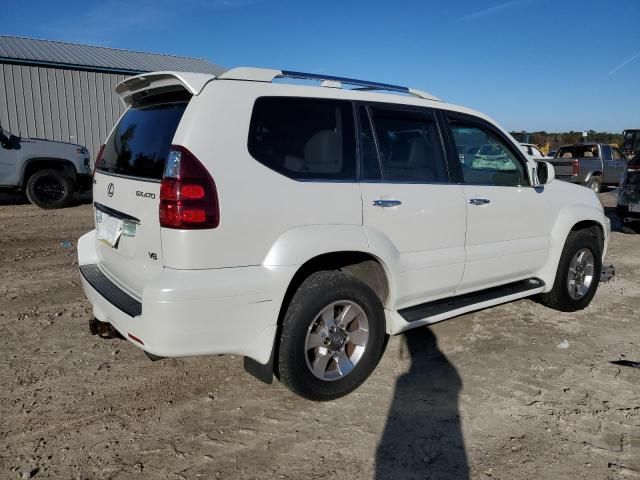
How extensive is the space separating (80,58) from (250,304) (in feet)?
61.8

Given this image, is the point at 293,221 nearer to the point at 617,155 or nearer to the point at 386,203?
the point at 386,203

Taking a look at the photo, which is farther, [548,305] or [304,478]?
[548,305]

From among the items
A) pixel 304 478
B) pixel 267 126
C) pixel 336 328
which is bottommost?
pixel 304 478

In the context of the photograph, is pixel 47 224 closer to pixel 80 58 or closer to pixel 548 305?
pixel 548 305

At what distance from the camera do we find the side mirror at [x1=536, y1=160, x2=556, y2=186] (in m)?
4.35

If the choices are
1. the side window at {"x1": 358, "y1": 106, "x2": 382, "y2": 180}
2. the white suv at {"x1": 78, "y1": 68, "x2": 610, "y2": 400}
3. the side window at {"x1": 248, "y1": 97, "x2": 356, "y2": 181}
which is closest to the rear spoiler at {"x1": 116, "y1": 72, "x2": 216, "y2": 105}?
the white suv at {"x1": 78, "y1": 68, "x2": 610, "y2": 400}

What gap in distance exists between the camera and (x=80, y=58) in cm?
1827

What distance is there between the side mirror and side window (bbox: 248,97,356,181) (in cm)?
201

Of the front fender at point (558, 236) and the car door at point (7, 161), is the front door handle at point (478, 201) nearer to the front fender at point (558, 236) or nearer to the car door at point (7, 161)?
the front fender at point (558, 236)

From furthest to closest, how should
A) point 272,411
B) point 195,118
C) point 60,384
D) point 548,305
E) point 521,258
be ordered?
→ 1. point 548,305
2. point 521,258
3. point 60,384
4. point 272,411
5. point 195,118

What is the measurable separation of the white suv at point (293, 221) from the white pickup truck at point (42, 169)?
8224 millimetres

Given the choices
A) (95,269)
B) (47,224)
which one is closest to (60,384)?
(95,269)

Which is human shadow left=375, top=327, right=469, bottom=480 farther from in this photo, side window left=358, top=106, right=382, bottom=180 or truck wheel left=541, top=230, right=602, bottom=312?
truck wheel left=541, top=230, right=602, bottom=312

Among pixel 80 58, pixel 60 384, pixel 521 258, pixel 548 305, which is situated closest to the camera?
pixel 60 384
